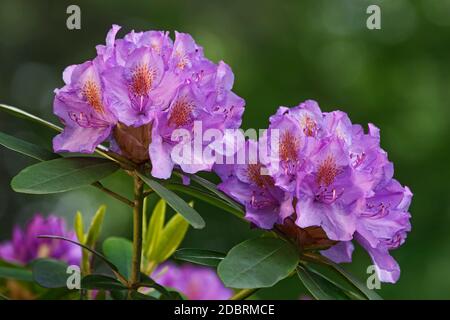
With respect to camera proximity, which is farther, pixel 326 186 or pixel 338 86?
pixel 338 86

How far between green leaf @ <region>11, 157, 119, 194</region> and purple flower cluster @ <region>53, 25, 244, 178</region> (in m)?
0.02

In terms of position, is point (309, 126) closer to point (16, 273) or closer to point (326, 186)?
point (326, 186)

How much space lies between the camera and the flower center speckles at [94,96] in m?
1.07

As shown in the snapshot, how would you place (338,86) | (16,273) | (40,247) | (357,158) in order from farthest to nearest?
(338,86), (40,247), (16,273), (357,158)

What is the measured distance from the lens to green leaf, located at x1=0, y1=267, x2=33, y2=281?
1.31 m

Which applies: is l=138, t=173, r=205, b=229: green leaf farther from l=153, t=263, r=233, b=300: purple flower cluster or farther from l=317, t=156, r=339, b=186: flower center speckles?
l=153, t=263, r=233, b=300: purple flower cluster

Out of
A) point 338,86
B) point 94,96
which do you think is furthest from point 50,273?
point 338,86

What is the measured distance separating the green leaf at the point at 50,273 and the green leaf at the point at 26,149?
0.72 feet

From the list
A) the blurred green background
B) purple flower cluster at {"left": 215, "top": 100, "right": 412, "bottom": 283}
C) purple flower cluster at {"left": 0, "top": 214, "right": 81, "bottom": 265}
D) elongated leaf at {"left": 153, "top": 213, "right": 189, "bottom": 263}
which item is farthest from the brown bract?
the blurred green background

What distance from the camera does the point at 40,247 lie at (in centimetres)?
166

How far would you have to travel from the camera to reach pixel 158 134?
1.05 m

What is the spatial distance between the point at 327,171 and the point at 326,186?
2 cm
